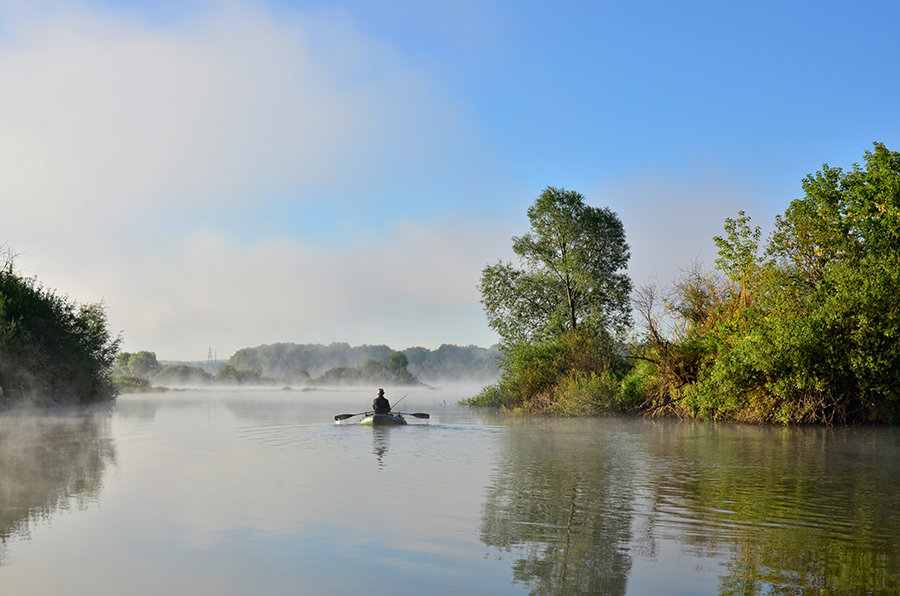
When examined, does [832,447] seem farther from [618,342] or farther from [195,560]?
[618,342]

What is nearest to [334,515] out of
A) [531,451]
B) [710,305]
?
[531,451]

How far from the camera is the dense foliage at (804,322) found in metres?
29.6

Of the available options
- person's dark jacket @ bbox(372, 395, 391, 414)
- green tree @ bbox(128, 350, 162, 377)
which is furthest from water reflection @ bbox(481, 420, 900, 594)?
green tree @ bbox(128, 350, 162, 377)

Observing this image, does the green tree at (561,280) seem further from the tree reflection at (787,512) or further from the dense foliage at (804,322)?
the tree reflection at (787,512)

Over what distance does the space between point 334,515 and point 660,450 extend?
39.9 feet

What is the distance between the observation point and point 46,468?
17297mm

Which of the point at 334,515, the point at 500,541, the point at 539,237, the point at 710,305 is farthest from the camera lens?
the point at 539,237

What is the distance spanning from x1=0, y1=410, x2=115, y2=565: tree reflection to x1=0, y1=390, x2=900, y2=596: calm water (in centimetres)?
7

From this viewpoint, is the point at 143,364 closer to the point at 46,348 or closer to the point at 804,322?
the point at 46,348

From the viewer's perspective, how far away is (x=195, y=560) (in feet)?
29.4

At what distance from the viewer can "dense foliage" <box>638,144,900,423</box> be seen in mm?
29578

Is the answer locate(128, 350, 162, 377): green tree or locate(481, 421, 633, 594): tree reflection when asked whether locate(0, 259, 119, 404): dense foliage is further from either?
locate(128, 350, 162, 377): green tree

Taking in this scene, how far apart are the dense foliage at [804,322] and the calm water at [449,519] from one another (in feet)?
24.4

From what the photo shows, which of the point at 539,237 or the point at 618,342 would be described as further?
the point at 539,237
